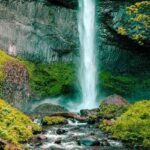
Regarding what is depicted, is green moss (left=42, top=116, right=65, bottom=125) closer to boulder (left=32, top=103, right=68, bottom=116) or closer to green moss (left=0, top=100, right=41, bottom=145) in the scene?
green moss (left=0, top=100, right=41, bottom=145)

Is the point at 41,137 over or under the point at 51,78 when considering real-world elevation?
under

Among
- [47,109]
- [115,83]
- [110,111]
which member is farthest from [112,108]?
[115,83]

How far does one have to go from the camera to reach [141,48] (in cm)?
3456

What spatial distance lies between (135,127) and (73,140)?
8.08 ft

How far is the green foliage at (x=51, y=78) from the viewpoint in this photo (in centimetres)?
3394

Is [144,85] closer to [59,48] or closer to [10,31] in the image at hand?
[59,48]

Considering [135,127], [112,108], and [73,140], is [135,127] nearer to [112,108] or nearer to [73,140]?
[73,140]

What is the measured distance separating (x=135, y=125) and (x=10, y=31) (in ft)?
62.8

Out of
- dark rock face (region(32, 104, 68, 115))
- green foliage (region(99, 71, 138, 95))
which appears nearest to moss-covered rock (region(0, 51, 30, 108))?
dark rock face (region(32, 104, 68, 115))

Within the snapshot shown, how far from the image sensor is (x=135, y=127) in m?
17.6

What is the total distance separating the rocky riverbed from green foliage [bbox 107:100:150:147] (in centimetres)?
49

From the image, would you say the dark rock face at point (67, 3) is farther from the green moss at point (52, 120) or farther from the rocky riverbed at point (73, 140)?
the rocky riverbed at point (73, 140)

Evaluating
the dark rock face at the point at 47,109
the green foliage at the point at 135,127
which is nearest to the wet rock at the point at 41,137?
the green foliage at the point at 135,127

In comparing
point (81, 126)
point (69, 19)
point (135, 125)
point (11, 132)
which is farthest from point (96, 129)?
point (69, 19)
